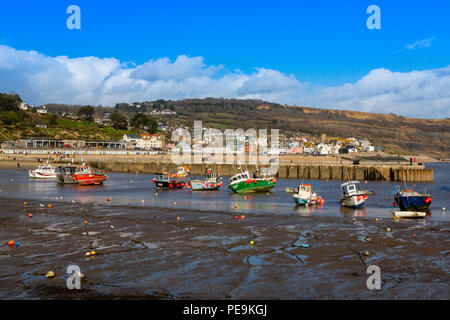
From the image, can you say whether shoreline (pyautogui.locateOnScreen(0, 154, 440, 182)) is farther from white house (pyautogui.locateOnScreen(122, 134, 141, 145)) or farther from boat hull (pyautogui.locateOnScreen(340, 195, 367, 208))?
white house (pyautogui.locateOnScreen(122, 134, 141, 145))

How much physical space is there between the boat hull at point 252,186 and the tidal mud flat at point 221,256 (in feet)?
60.2

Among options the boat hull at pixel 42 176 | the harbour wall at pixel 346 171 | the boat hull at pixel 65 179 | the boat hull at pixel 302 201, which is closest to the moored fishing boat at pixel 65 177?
the boat hull at pixel 65 179

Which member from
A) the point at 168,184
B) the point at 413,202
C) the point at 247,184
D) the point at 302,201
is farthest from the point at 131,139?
the point at 413,202

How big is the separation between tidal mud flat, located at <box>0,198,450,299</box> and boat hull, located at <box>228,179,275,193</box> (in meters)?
18.3

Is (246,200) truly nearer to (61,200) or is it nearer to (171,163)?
(61,200)

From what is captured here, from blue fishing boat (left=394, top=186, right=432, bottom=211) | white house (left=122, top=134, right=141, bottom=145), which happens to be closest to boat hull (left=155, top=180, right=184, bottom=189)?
blue fishing boat (left=394, top=186, right=432, bottom=211)

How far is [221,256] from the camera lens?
18688 millimetres

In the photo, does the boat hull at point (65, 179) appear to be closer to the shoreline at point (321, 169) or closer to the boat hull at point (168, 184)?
the boat hull at point (168, 184)

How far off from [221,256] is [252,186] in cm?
3047

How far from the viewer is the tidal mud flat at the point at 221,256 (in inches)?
562

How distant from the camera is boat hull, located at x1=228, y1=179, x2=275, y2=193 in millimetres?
48656

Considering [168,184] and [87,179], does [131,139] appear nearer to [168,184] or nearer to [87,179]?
[87,179]

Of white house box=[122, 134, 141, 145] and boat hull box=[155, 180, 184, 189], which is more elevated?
white house box=[122, 134, 141, 145]
